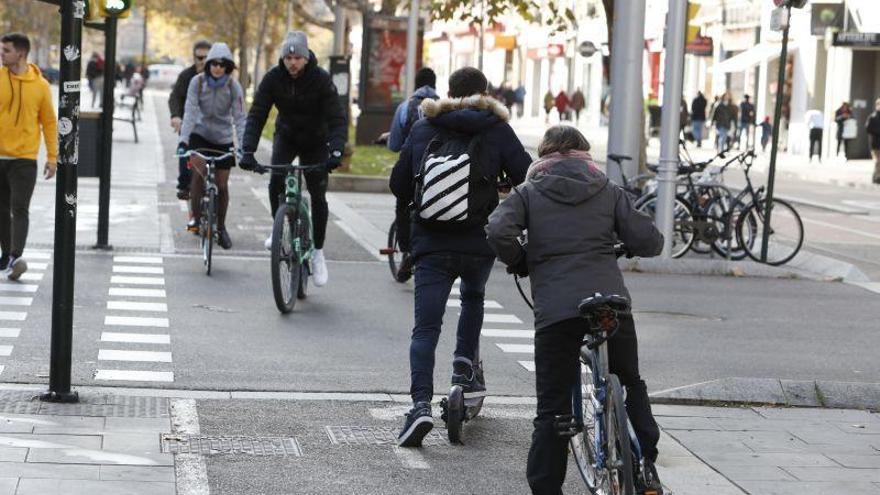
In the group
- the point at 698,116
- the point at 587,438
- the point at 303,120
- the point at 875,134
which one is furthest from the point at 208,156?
the point at 698,116

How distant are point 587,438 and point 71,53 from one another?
3240 mm

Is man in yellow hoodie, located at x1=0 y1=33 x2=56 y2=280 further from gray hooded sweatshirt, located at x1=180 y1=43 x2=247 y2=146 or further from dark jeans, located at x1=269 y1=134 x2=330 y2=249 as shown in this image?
gray hooded sweatshirt, located at x1=180 y1=43 x2=247 y2=146

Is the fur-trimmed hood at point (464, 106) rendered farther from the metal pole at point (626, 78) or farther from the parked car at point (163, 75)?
the parked car at point (163, 75)

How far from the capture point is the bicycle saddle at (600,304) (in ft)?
19.5

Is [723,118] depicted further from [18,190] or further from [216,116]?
[18,190]

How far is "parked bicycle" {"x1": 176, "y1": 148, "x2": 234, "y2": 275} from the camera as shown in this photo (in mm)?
13648

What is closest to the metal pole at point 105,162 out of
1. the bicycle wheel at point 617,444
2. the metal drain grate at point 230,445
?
the metal drain grate at point 230,445

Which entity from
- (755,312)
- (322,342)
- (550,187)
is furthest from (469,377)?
(755,312)

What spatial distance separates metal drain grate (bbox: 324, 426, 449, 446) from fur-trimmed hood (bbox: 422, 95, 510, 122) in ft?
4.87

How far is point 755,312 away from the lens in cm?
1330

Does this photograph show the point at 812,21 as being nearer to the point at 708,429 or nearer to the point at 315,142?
the point at 315,142

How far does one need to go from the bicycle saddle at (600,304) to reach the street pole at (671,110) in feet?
31.7

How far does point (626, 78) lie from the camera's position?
16422 mm

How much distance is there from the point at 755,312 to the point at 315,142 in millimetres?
3697
